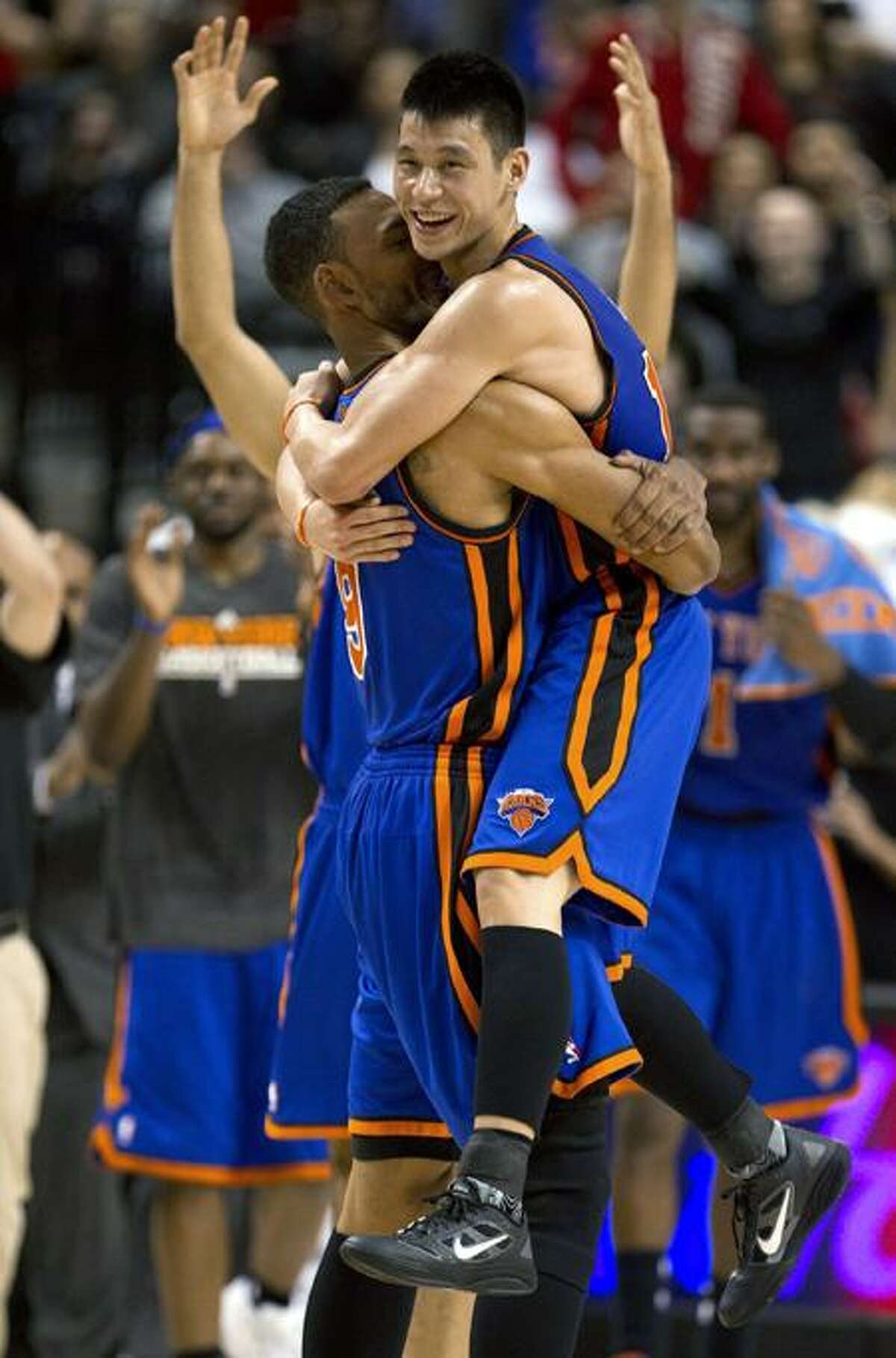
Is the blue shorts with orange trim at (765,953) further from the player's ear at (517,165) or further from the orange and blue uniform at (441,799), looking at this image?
the player's ear at (517,165)

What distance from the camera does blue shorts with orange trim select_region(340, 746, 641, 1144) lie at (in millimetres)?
4461

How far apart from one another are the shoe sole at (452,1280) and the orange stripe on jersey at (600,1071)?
0.37m

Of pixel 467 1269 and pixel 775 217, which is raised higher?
pixel 775 217

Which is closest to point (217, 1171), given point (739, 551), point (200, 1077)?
point (200, 1077)

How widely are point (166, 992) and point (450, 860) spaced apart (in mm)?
2644

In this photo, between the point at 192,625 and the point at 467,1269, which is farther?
the point at 192,625

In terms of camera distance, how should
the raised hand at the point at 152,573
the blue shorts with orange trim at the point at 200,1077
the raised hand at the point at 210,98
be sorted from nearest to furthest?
1. the raised hand at the point at 210,98
2. the raised hand at the point at 152,573
3. the blue shorts with orange trim at the point at 200,1077

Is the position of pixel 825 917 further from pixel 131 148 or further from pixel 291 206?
pixel 131 148

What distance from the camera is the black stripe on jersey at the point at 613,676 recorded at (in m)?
4.45

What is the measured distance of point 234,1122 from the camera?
22.8 feet

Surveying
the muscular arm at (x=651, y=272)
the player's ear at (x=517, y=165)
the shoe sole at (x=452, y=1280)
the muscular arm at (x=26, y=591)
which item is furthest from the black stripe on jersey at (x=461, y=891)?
the muscular arm at (x=26, y=591)

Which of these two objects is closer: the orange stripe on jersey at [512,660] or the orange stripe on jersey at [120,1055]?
the orange stripe on jersey at [512,660]

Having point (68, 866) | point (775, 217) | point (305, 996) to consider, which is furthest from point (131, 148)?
point (305, 996)

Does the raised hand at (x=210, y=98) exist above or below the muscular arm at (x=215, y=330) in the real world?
above
